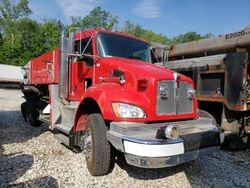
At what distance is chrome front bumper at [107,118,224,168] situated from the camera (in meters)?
3.41

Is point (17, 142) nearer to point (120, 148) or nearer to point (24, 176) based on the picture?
point (24, 176)

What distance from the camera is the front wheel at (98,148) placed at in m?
4.05

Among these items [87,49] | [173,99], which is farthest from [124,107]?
[87,49]

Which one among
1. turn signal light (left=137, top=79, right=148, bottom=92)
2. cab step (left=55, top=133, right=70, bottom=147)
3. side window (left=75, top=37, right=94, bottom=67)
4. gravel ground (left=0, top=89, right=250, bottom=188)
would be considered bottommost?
gravel ground (left=0, top=89, right=250, bottom=188)

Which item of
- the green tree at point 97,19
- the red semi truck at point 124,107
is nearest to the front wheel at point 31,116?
the red semi truck at point 124,107

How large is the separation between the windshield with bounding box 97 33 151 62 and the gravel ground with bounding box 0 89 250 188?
1.98 meters

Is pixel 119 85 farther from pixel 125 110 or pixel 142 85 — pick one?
pixel 125 110

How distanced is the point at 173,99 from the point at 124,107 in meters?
0.83

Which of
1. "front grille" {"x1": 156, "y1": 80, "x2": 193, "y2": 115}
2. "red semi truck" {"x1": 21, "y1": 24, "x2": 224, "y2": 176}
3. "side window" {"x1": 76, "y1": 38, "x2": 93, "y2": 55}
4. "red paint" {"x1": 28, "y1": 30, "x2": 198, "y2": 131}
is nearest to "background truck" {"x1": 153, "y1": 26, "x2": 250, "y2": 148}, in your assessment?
"red semi truck" {"x1": 21, "y1": 24, "x2": 224, "y2": 176}

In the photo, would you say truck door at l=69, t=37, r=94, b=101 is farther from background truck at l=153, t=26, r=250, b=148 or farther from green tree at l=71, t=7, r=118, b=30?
green tree at l=71, t=7, r=118, b=30

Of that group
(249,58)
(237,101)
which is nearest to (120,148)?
(237,101)

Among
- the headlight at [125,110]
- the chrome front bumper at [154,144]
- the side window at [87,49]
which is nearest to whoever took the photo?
the chrome front bumper at [154,144]

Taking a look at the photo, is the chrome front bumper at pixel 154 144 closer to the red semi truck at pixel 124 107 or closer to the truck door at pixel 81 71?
the red semi truck at pixel 124 107

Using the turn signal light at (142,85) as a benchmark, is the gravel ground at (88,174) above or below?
below
